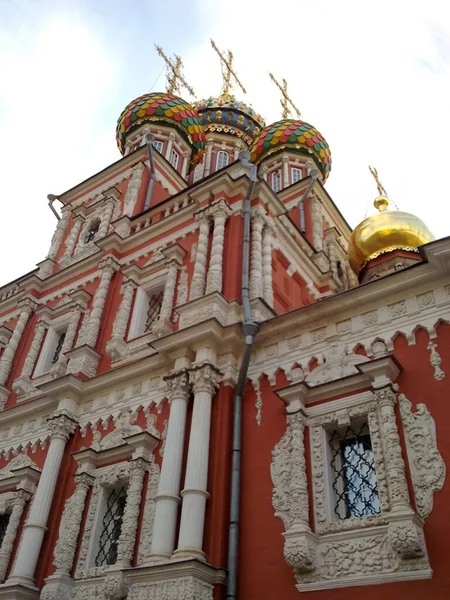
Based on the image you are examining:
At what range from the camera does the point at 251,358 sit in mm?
8680

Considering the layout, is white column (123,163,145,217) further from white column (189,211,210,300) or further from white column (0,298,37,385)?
white column (189,211,210,300)

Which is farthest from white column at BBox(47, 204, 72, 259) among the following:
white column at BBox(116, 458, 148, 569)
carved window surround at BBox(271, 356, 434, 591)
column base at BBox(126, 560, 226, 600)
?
column base at BBox(126, 560, 226, 600)


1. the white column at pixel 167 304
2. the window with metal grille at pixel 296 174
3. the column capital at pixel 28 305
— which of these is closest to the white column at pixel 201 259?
the white column at pixel 167 304

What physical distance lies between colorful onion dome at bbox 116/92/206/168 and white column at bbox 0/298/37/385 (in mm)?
6477

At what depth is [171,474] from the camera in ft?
25.5

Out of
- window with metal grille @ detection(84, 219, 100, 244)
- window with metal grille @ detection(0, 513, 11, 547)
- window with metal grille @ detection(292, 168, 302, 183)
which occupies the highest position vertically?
window with metal grille @ detection(292, 168, 302, 183)

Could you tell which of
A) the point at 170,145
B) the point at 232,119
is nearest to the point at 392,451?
the point at 170,145

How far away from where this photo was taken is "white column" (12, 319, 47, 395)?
1167cm

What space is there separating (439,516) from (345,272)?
9.91 meters

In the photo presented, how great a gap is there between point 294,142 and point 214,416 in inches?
478

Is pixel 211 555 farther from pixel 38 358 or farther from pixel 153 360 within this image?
pixel 38 358

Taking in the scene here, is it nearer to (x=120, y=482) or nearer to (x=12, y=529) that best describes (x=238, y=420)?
(x=120, y=482)

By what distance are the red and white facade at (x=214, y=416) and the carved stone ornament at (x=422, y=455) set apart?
2 cm

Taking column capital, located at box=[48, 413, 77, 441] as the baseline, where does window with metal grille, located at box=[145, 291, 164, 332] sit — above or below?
above
